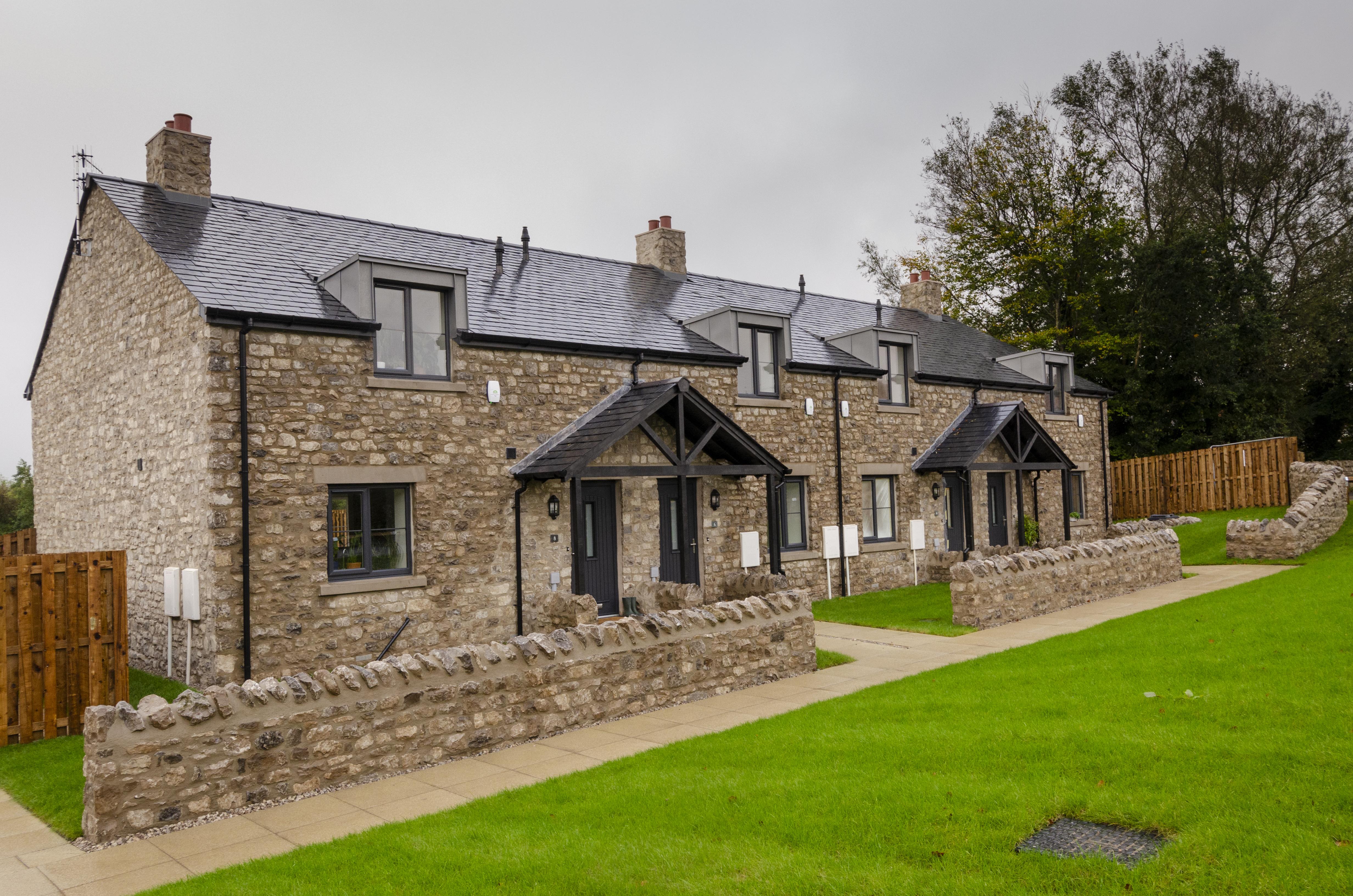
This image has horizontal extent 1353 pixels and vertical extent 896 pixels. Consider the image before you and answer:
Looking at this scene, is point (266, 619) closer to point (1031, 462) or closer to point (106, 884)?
point (106, 884)

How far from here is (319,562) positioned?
11.4 meters

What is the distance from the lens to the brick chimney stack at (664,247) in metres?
19.9

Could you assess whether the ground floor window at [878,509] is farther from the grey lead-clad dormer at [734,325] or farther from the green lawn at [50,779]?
the green lawn at [50,779]

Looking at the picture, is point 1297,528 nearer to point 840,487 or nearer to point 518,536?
point 840,487

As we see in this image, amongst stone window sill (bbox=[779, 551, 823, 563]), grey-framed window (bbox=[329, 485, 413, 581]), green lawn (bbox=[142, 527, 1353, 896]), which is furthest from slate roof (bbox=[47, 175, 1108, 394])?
green lawn (bbox=[142, 527, 1353, 896])

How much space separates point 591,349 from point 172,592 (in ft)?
22.4

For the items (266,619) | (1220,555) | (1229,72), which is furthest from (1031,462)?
(1229,72)

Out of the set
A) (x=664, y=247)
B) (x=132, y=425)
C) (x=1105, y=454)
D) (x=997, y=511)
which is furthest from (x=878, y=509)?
(x=132, y=425)

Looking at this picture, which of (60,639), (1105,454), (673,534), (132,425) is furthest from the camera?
(1105,454)

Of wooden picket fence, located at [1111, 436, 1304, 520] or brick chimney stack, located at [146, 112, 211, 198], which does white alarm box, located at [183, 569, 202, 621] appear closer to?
brick chimney stack, located at [146, 112, 211, 198]

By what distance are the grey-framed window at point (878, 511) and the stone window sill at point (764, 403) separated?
2.86 m

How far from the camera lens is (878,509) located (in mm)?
19109

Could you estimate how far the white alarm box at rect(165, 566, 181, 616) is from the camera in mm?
11141

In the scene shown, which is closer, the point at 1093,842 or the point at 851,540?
the point at 1093,842
